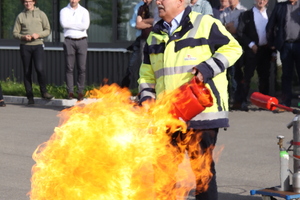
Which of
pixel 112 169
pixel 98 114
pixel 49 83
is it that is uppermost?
pixel 98 114

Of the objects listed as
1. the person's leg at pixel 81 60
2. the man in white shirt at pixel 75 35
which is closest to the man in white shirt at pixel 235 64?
the man in white shirt at pixel 75 35

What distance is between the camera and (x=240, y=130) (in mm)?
11617

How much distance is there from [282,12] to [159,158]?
7910 millimetres

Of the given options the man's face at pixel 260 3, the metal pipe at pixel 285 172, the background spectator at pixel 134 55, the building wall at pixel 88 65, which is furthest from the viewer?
the building wall at pixel 88 65

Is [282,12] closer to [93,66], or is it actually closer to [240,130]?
[240,130]

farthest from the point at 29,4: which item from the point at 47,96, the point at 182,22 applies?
the point at 182,22

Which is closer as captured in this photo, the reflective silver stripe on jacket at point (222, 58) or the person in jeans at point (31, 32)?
the reflective silver stripe on jacket at point (222, 58)

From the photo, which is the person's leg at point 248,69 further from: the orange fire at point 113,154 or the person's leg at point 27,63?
the orange fire at point 113,154

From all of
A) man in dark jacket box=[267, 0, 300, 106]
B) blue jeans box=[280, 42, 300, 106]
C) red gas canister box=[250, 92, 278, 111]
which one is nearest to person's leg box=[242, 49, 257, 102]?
man in dark jacket box=[267, 0, 300, 106]

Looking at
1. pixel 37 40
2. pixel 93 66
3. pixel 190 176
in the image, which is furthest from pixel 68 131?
pixel 93 66

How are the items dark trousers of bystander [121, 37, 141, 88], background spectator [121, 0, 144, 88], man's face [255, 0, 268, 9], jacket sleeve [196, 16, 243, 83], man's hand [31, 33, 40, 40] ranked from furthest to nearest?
man's hand [31, 33, 40, 40], dark trousers of bystander [121, 37, 141, 88], background spectator [121, 0, 144, 88], man's face [255, 0, 268, 9], jacket sleeve [196, 16, 243, 83]

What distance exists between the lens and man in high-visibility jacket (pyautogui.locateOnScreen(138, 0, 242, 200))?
18.4 feet

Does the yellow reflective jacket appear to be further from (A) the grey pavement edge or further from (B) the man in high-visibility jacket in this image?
(A) the grey pavement edge

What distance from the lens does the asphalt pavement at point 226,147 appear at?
777cm
